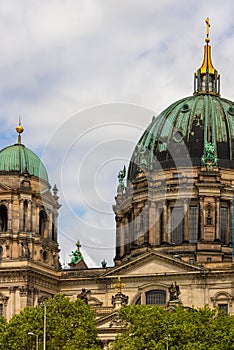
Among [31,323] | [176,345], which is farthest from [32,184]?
[176,345]

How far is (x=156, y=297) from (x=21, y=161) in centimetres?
2393

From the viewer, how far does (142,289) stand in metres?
153

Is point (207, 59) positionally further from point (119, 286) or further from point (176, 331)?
point (176, 331)

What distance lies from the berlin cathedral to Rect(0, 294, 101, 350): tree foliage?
11.8m

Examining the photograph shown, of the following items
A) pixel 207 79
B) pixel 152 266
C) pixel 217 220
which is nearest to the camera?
pixel 152 266

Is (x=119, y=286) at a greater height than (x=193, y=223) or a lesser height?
lesser

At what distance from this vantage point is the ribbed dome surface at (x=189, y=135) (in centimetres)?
16538

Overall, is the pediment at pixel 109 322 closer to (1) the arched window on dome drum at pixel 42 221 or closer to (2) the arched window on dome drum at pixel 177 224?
(1) the arched window on dome drum at pixel 42 221

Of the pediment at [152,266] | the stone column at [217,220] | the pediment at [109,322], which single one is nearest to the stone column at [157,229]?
the stone column at [217,220]

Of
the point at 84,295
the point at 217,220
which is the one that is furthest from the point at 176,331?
the point at 217,220

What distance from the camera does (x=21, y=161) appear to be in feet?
509

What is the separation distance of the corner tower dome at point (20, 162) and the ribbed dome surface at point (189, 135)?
1786 cm

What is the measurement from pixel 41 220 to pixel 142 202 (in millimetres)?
15625

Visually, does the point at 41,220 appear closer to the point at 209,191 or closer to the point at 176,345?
the point at 209,191
